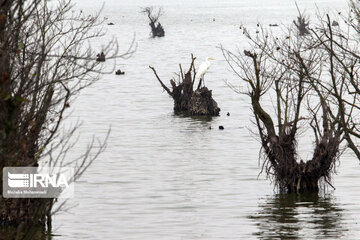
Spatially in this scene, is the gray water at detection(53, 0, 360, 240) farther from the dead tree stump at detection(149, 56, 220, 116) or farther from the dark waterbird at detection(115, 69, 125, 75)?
the dark waterbird at detection(115, 69, 125, 75)

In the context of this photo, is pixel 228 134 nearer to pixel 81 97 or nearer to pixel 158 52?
pixel 81 97

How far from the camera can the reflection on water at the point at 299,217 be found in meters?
16.7

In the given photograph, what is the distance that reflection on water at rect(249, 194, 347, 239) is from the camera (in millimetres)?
16708

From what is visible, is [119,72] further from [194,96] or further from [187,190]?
[187,190]

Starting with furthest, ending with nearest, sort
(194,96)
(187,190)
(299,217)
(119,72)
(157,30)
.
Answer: (157,30)
(119,72)
(194,96)
(187,190)
(299,217)

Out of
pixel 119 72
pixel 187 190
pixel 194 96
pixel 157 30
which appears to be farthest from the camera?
pixel 157 30

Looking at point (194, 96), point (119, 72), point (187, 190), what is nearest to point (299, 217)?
point (187, 190)

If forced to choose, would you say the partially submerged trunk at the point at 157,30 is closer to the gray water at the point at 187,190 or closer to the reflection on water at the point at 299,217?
the gray water at the point at 187,190

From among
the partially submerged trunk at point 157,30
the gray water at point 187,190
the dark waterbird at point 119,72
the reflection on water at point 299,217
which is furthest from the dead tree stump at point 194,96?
the partially submerged trunk at point 157,30

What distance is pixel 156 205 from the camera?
2066 centimetres

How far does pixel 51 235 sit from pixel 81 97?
124 feet

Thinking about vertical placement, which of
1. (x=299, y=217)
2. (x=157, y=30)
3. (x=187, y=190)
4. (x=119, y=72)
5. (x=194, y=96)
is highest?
(x=157, y=30)

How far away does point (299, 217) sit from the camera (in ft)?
61.4

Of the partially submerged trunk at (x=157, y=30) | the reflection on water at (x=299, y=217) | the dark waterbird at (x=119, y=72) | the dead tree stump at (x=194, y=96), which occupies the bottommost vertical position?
the reflection on water at (x=299, y=217)
